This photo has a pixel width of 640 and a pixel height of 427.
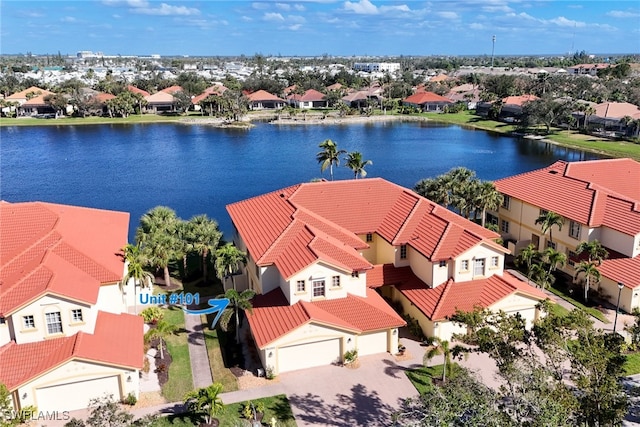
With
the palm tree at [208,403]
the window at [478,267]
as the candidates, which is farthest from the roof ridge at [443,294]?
the palm tree at [208,403]

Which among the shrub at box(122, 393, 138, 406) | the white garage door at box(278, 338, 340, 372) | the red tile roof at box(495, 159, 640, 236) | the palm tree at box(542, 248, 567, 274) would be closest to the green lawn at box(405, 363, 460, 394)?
the white garage door at box(278, 338, 340, 372)

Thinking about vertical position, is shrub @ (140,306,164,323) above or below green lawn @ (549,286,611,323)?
above

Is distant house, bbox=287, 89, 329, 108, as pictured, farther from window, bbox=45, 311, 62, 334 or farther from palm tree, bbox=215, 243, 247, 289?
window, bbox=45, 311, 62, 334

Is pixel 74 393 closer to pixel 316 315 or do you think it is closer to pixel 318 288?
pixel 316 315

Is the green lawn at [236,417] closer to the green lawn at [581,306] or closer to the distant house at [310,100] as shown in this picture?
the green lawn at [581,306]

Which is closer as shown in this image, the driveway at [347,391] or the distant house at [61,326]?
the driveway at [347,391]

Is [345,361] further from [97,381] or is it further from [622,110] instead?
[622,110]

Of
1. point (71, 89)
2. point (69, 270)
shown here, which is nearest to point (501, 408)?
point (69, 270)
